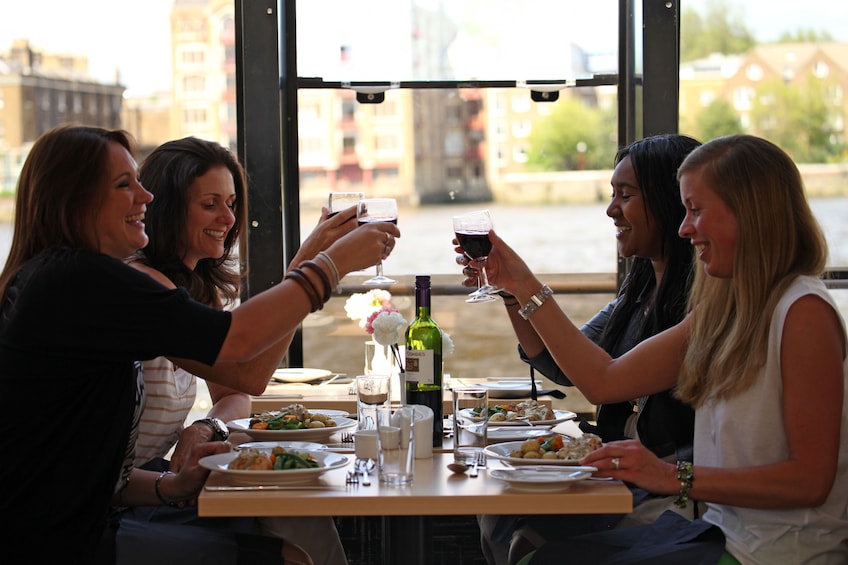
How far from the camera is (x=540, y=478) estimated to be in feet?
6.15

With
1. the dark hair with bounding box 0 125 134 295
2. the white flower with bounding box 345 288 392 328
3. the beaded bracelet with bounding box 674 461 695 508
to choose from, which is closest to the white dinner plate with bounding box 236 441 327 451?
the dark hair with bounding box 0 125 134 295

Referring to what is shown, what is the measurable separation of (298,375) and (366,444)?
4.80 feet

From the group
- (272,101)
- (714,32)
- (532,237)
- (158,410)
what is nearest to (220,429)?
(158,410)

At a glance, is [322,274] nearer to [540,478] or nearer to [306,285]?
[306,285]

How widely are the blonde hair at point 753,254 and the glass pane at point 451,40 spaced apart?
2.09 metres

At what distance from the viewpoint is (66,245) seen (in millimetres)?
2020

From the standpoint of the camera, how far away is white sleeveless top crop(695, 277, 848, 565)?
6.31 feet

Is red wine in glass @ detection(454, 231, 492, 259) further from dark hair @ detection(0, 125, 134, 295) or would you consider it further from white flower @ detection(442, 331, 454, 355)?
dark hair @ detection(0, 125, 134, 295)

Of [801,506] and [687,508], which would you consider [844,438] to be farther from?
[687,508]

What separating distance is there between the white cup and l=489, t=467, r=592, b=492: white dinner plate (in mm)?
319

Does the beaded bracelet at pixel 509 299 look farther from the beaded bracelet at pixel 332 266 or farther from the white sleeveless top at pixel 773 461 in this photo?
the white sleeveless top at pixel 773 461

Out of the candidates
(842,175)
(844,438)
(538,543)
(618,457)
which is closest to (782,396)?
(844,438)

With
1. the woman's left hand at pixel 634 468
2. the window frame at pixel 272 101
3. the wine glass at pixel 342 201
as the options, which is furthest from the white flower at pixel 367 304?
the woman's left hand at pixel 634 468

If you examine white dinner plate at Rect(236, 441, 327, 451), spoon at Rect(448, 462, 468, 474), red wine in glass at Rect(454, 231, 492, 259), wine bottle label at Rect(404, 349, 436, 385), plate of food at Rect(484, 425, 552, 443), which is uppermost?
red wine in glass at Rect(454, 231, 492, 259)
